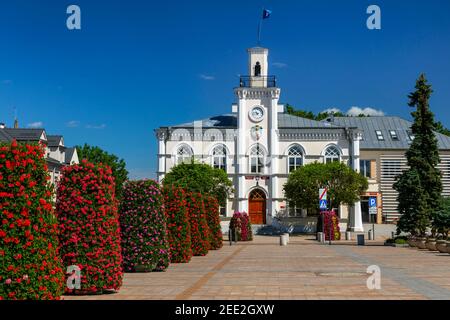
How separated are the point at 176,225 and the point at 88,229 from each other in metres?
9.41

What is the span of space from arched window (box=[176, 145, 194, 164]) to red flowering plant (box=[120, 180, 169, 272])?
128 ft

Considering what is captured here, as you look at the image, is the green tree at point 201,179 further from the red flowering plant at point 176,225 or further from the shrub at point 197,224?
the red flowering plant at point 176,225

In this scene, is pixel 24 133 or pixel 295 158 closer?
pixel 24 133

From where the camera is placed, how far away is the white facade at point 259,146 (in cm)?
Answer: 5875

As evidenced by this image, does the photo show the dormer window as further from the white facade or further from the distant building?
the distant building

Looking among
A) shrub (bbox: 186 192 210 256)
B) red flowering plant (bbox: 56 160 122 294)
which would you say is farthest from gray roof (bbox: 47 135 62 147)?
red flowering plant (bbox: 56 160 122 294)

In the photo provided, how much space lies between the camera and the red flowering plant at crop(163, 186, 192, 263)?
923 inches

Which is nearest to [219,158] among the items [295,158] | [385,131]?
[295,158]

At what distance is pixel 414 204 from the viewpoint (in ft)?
122

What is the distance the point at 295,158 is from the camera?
2350 inches

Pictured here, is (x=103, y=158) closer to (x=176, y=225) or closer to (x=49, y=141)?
(x=49, y=141)
